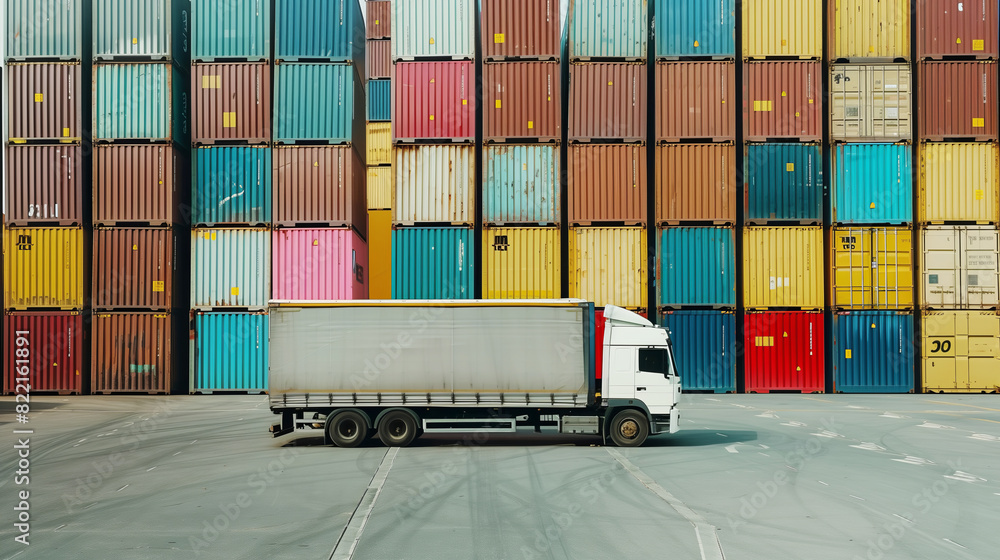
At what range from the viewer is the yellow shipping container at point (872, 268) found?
32.7 metres

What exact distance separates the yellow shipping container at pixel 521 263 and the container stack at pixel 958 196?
14.2 meters

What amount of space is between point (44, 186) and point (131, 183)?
329 centimetres

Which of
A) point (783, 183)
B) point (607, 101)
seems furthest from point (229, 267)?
point (783, 183)

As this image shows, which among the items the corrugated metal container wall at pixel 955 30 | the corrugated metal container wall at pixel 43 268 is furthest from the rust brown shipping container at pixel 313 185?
the corrugated metal container wall at pixel 955 30

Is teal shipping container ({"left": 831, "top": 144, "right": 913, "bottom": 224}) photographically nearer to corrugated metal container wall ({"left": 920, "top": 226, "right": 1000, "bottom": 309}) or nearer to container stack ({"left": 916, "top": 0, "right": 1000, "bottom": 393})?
container stack ({"left": 916, "top": 0, "right": 1000, "bottom": 393})

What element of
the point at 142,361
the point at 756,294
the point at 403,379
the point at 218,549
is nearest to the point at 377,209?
the point at 142,361

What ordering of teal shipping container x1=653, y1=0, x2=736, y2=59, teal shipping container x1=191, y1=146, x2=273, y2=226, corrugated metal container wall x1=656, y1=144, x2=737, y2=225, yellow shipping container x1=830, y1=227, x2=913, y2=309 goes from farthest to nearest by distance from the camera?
teal shipping container x1=653, y1=0, x2=736, y2=59
corrugated metal container wall x1=656, y1=144, x2=737, y2=225
yellow shipping container x1=830, y1=227, x2=913, y2=309
teal shipping container x1=191, y1=146, x2=273, y2=226

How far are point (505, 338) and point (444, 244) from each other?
15911 millimetres

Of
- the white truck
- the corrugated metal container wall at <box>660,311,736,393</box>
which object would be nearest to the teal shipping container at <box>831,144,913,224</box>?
the corrugated metal container wall at <box>660,311,736,393</box>

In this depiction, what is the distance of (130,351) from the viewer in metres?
31.5

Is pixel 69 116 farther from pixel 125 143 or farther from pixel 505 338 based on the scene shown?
pixel 505 338

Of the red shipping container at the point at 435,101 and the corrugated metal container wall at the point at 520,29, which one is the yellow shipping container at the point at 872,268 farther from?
the red shipping container at the point at 435,101

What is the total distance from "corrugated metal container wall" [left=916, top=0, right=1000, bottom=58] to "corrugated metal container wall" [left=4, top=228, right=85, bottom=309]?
33.1 meters

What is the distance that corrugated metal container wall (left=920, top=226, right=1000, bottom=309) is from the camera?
107 feet
